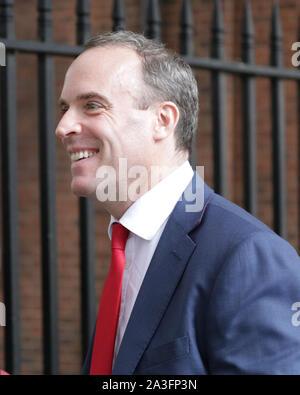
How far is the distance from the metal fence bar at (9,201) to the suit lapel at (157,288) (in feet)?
3.54

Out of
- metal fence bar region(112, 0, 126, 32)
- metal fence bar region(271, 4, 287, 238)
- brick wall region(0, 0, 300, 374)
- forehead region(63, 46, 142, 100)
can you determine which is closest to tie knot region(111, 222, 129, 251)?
forehead region(63, 46, 142, 100)

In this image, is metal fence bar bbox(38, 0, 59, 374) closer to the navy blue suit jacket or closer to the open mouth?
the open mouth

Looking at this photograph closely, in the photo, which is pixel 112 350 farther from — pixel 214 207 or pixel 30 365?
pixel 30 365

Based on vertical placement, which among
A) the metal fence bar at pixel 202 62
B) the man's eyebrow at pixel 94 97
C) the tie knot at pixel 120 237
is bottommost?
the tie knot at pixel 120 237

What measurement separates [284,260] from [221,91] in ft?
5.81

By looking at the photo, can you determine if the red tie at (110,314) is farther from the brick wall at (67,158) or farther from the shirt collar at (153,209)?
the brick wall at (67,158)

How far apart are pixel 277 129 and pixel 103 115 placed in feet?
6.10

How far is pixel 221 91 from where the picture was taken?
3.35m

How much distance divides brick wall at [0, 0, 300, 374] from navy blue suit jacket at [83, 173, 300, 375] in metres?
3.34

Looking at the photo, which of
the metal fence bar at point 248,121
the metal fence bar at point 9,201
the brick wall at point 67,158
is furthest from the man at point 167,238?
the brick wall at point 67,158

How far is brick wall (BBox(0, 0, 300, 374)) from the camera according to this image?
5211 millimetres

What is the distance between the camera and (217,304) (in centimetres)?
165

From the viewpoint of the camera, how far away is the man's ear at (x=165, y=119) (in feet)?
6.45

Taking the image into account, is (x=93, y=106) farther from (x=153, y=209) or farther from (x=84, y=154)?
(x=153, y=209)
